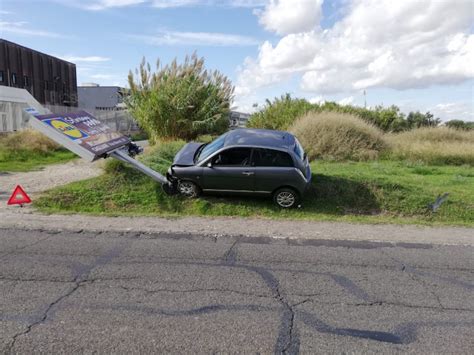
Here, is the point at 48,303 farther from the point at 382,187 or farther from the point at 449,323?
the point at 382,187

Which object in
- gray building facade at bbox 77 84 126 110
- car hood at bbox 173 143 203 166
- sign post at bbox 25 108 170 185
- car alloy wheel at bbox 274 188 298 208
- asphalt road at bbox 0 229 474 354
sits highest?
gray building facade at bbox 77 84 126 110

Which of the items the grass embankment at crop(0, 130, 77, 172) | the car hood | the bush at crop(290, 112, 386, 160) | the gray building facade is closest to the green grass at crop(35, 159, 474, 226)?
the car hood

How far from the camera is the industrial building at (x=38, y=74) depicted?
46.1 m

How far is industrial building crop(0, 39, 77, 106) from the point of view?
4606 cm

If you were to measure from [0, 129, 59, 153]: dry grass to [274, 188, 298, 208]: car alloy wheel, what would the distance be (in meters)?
11.8

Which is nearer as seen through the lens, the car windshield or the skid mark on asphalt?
the skid mark on asphalt

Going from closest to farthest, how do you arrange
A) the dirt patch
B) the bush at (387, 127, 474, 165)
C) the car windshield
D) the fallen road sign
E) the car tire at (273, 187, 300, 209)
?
the fallen road sign
the car tire at (273, 187, 300, 209)
the car windshield
the dirt patch
the bush at (387, 127, 474, 165)

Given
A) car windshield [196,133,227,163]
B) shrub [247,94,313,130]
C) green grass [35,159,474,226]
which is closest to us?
green grass [35,159,474,226]

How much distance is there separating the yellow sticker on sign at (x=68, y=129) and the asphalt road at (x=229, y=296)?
2.82 meters

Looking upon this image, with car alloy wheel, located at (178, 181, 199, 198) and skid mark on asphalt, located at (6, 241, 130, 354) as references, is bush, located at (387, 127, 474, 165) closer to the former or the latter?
car alloy wheel, located at (178, 181, 199, 198)

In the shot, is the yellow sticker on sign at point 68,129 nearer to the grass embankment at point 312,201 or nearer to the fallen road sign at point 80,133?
the fallen road sign at point 80,133

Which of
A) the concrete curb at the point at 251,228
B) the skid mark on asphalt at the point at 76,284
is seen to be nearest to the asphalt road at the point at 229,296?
the skid mark on asphalt at the point at 76,284

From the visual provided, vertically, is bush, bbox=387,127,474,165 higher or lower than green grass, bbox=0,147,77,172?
higher

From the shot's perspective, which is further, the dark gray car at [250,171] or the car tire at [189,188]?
the car tire at [189,188]
